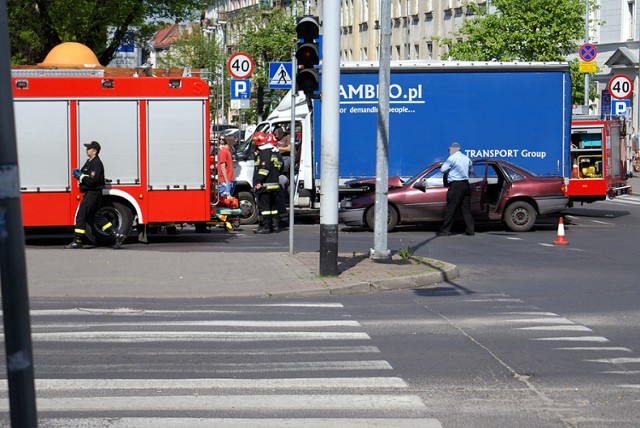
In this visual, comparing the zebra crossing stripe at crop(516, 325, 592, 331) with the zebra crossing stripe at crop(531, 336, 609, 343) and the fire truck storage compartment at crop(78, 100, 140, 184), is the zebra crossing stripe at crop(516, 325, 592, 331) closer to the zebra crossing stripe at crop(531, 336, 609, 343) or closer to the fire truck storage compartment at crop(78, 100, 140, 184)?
the zebra crossing stripe at crop(531, 336, 609, 343)

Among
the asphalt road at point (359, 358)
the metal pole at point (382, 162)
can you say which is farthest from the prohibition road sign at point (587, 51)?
the asphalt road at point (359, 358)

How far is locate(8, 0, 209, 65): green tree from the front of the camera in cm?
3434

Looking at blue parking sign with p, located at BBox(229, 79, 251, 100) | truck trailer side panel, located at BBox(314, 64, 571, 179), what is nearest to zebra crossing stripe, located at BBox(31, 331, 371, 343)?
truck trailer side panel, located at BBox(314, 64, 571, 179)

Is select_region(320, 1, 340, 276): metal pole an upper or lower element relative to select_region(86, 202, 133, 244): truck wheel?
upper

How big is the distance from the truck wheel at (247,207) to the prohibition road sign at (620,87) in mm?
14843

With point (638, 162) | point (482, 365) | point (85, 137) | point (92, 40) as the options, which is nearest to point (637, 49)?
point (638, 162)

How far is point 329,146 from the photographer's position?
1420cm

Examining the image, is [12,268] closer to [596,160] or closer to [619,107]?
[596,160]

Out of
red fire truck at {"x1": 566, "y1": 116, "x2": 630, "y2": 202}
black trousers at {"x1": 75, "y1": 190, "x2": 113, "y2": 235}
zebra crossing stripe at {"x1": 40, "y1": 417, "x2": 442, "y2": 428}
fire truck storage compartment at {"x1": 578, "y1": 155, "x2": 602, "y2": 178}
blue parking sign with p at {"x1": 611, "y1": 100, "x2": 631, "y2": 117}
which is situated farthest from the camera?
blue parking sign with p at {"x1": 611, "y1": 100, "x2": 631, "y2": 117}

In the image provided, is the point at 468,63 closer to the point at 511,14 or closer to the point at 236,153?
the point at 236,153

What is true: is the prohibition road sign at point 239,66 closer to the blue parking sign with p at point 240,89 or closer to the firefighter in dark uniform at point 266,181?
the blue parking sign with p at point 240,89

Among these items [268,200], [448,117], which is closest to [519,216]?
[448,117]

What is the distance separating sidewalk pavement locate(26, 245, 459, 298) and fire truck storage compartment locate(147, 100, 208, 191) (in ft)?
7.98

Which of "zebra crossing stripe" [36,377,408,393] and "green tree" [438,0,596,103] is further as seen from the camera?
"green tree" [438,0,596,103]
